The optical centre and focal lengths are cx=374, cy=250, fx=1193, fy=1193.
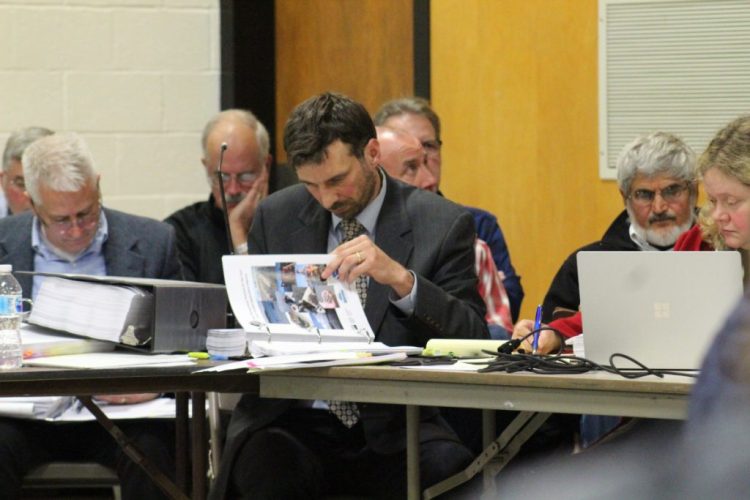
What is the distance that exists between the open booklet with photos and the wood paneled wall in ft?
6.73

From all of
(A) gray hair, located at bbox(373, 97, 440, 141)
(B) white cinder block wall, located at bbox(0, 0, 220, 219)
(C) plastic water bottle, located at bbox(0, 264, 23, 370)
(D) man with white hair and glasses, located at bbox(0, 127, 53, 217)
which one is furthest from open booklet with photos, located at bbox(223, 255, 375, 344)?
(B) white cinder block wall, located at bbox(0, 0, 220, 219)

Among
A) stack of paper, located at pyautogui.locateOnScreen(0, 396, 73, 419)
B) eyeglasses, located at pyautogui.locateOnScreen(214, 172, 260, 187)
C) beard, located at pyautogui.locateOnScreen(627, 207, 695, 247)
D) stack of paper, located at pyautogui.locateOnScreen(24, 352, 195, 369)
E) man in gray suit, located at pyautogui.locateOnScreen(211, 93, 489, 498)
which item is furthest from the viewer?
eyeglasses, located at pyautogui.locateOnScreen(214, 172, 260, 187)

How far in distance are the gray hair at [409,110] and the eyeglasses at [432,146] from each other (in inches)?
0.9

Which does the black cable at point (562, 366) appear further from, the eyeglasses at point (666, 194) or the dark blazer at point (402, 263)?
the eyeglasses at point (666, 194)

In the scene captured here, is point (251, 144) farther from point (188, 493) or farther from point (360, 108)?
point (188, 493)

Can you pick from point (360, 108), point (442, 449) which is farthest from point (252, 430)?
point (360, 108)

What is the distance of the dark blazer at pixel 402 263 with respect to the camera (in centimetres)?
272

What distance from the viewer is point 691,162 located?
3.41 metres

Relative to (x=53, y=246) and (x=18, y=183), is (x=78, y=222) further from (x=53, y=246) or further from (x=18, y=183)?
(x=18, y=183)

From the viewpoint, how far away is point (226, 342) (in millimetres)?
2561

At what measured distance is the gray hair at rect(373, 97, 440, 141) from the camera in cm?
394

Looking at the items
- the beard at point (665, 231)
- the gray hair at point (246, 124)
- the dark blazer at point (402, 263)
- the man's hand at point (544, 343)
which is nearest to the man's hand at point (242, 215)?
the gray hair at point (246, 124)

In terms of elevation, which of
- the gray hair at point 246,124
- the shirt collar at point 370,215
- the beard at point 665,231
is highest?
the gray hair at point 246,124

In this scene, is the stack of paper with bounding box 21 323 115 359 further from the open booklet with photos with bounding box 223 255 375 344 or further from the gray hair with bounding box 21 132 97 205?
the gray hair with bounding box 21 132 97 205
